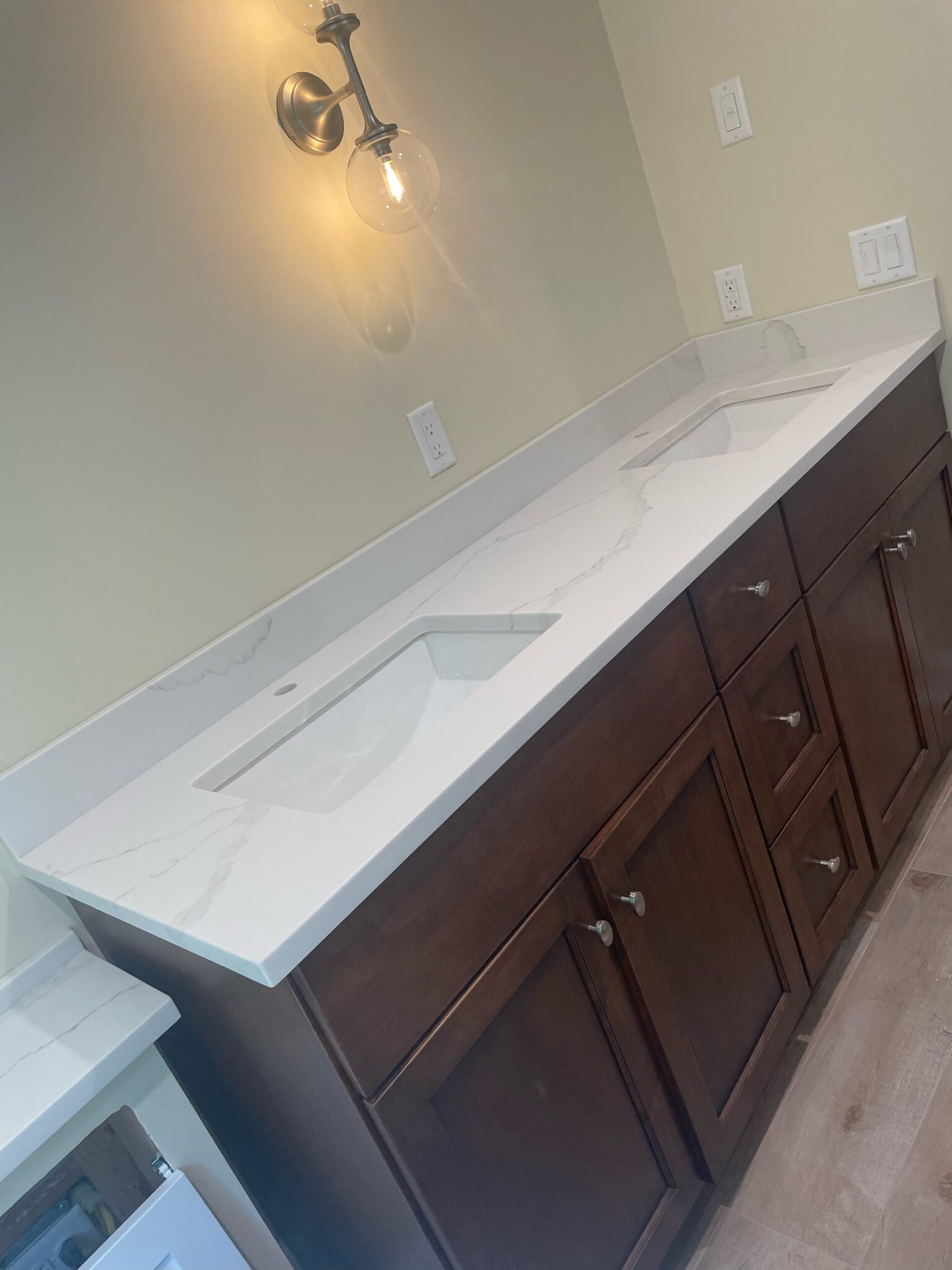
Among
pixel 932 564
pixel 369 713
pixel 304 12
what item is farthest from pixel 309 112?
pixel 932 564

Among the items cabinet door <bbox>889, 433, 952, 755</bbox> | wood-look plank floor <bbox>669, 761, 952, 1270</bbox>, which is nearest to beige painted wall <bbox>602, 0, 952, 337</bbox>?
cabinet door <bbox>889, 433, 952, 755</bbox>

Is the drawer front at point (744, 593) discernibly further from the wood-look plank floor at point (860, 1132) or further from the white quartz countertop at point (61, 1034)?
the white quartz countertop at point (61, 1034)

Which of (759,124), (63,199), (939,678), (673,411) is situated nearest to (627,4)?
(759,124)

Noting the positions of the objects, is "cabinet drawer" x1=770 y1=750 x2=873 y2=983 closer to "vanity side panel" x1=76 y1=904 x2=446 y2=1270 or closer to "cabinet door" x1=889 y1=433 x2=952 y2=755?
"cabinet door" x1=889 y1=433 x2=952 y2=755

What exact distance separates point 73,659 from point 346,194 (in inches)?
32.3

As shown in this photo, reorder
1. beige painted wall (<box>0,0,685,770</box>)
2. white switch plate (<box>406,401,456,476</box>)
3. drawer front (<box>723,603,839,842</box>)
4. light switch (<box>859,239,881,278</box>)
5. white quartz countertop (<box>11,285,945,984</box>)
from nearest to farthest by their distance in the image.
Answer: white quartz countertop (<box>11,285,945,984</box>), beige painted wall (<box>0,0,685,770</box>), drawer front (<box>723,603,839,842</box>), white switch plate (<box>406,401,456,476</box>), light switch (<box>859,239,881,278</box>)

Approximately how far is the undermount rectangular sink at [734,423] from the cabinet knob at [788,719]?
578 millimetres

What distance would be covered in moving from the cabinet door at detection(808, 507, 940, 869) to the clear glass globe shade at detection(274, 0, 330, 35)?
3.57 ft

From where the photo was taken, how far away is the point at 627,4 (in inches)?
72.7

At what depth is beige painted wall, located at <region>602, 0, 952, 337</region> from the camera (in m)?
1.63

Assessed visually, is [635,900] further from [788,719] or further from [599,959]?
[788,719]

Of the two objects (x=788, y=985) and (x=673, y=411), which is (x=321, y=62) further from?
(x=788, y=985)

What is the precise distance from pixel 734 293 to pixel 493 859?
61.4 inches

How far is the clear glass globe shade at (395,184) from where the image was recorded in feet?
4.30
